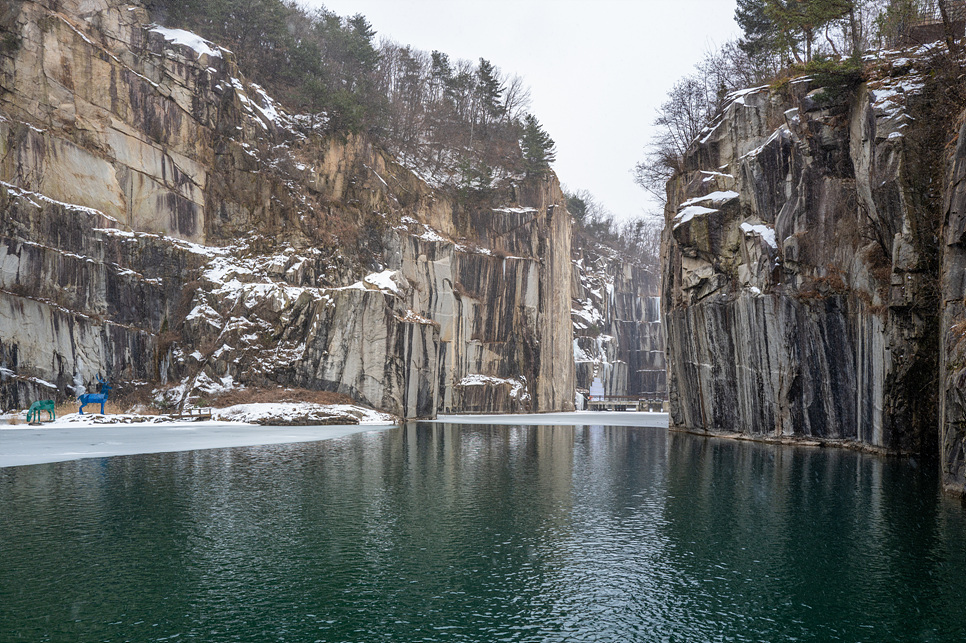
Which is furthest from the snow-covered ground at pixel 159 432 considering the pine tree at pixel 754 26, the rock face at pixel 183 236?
the pine tree at pixel 754 26

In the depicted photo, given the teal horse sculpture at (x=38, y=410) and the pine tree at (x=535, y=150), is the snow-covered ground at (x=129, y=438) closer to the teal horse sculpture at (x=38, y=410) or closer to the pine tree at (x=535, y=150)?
the teal horse sculpture at (x=38, y=410)

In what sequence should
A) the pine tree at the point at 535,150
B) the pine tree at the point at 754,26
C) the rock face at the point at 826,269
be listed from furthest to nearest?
1. the pine tree at the point at 535,150
2. the pine tree at the point at 754,26
3. the rock face at the point at 826,269

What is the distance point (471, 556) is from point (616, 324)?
71.9 metres

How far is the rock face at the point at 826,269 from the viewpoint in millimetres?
19844

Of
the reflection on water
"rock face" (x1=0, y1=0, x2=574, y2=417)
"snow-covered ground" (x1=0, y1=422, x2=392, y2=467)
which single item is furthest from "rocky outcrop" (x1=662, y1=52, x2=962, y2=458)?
"rock face" (x1=0, y1=0, x2=574, y2=417)

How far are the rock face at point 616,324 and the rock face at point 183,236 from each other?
25.2 meters

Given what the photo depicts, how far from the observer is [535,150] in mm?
59281

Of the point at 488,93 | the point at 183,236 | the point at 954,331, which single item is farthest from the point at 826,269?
the point at 488,93

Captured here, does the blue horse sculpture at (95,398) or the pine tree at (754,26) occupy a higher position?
the pine tree at (754,26)

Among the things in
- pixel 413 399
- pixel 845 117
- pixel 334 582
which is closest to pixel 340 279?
pixel 413 399

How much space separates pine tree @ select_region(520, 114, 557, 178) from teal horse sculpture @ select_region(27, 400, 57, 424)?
4290cm

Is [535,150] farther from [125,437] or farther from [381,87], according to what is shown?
[125,437]

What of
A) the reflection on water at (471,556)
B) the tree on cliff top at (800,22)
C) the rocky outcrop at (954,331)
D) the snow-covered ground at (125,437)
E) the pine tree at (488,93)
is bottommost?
the snow-covered ground at (125,437)

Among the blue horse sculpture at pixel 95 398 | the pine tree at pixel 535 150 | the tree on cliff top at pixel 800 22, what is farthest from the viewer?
the pine tree at pixel 535 150
